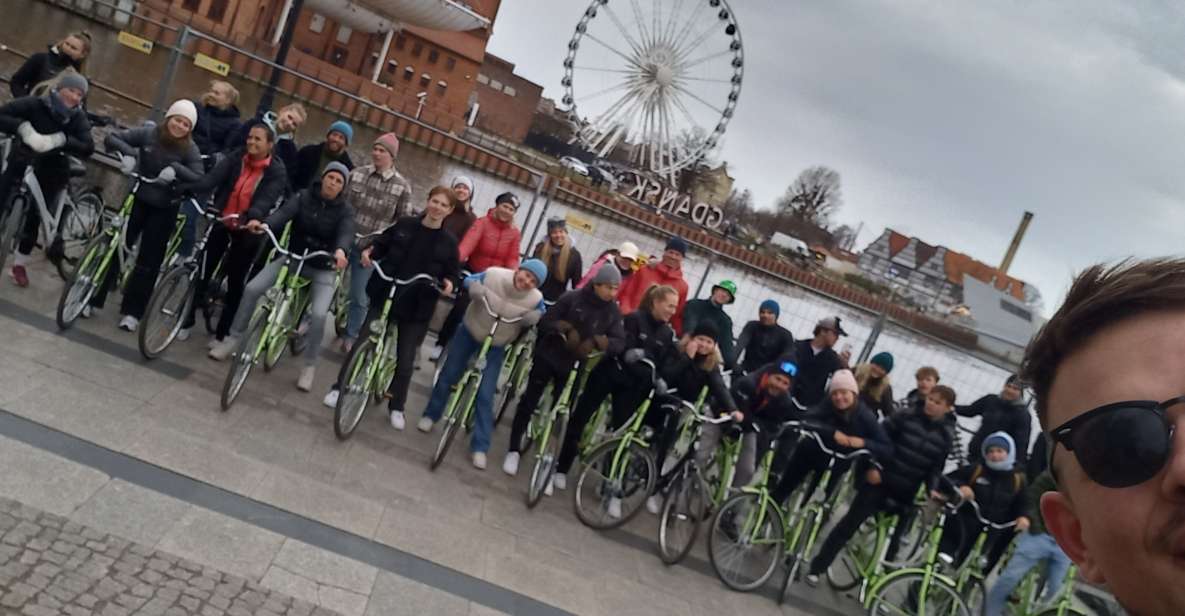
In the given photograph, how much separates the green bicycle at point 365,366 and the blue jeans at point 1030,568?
5.40 meters

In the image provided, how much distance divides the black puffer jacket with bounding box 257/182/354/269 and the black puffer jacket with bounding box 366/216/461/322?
0.29 m

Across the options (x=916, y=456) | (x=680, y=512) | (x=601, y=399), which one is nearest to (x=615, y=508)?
(x=680, y=512)

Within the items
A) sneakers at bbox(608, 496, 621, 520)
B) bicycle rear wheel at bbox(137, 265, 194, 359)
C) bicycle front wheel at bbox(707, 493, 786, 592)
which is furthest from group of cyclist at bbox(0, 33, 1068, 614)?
bicycle front wheel at bbox(707, 493, 786, 592)

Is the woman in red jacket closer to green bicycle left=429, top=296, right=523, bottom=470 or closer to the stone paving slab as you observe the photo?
green bicycle left=429, top=296, right=523, bottom=470

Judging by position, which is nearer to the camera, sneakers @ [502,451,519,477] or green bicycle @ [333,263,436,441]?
green bicycle @ [333,263,436,441]

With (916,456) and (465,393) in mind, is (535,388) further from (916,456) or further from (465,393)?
(916,456)

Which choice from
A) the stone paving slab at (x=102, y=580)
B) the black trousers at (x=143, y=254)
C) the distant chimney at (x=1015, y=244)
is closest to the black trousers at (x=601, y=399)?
the stone paving slab at (x=102, y=580)

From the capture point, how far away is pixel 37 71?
851cm

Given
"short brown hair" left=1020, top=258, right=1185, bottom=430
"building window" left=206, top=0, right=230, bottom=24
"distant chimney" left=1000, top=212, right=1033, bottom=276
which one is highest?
"distant chimney" left=1000, top=212, right=1033, bottom=276

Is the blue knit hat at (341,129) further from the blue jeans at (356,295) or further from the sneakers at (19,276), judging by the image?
the sneakers at (19,276)

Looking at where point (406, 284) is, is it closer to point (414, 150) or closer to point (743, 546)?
point (743, 546)

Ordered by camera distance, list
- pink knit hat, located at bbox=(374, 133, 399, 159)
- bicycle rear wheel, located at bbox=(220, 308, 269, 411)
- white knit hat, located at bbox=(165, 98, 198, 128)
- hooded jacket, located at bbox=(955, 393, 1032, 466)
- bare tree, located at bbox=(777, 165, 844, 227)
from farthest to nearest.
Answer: bare tree, located at bbox=(777, 165, 844, 227), hooded jacket, located at bbox=(955, 393, 1032, 466), pink knit hat, located at bbox=(374, 133, 399, 159), white knit hat, located at bbox=(165, 98, 198, 128), bicycle rear wheel, located at bbox=(220, 308, 269, 411)

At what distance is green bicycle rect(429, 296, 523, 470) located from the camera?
7.16m

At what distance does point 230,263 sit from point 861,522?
19.6 feet
